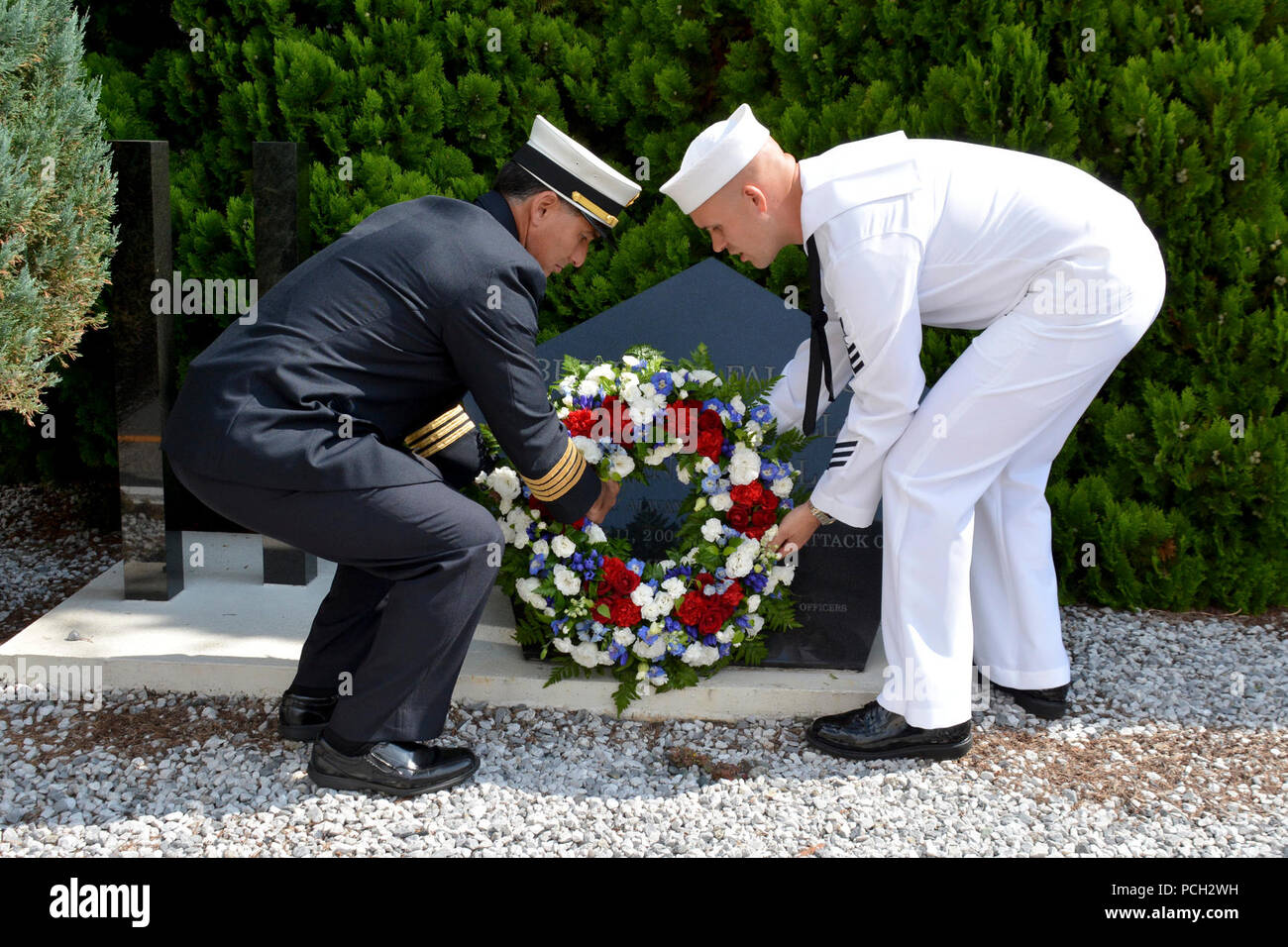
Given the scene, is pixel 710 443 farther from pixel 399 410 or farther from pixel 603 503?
pixel 399 410

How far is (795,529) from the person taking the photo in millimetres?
3635

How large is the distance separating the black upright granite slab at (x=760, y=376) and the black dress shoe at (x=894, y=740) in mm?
401

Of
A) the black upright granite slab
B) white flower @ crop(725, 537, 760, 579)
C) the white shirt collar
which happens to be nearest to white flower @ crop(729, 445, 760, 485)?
white flower @ crop(725, 537, 760, 579)

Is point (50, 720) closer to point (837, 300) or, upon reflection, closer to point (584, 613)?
point (584, 613)

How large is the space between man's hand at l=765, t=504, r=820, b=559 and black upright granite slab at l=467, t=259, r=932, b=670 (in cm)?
41

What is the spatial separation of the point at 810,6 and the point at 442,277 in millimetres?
2641

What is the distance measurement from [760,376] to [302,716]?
1.88 meters

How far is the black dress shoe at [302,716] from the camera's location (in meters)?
3.61

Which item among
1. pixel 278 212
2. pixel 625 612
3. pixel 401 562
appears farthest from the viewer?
pixel 278 212

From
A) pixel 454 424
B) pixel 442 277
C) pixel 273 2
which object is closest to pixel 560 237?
pixel 442 277

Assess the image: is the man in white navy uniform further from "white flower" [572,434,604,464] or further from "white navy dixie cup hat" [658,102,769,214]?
"white flower" [572,434,604,464]

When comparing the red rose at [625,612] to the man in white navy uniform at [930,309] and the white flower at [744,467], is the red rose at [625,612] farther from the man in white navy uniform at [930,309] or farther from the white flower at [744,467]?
the man in white navy uniform at [930,309]

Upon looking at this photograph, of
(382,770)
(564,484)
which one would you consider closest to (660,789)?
(382,770)

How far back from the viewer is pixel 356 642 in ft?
12.0
